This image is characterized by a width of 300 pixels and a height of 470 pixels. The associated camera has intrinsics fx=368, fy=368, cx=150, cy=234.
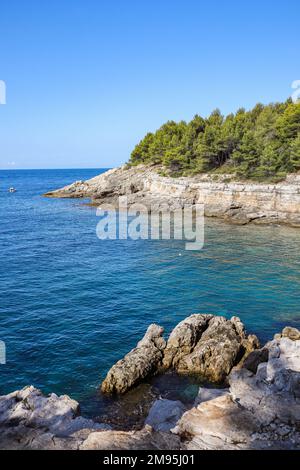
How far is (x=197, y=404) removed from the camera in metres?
15.8

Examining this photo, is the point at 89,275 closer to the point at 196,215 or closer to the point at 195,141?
the point at 196,215

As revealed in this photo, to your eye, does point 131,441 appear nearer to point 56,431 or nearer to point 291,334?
point 56,431

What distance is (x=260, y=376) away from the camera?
17188 millimetres

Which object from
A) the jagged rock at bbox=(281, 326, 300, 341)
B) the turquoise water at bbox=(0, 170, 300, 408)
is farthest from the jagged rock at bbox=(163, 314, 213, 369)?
the jagged rock at bbox=(281, 326, 300, 341)

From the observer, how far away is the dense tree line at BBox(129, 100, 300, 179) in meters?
63.9

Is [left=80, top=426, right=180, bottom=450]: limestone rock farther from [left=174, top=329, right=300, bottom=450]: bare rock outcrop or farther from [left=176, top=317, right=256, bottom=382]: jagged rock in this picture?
[left=176, top=317, right=256, bottom=382]: jagged rock

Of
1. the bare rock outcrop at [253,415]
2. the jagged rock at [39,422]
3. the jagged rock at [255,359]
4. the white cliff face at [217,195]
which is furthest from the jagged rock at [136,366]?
the white cliff face at [217,195]

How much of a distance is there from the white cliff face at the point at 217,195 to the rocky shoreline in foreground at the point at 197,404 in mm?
36422

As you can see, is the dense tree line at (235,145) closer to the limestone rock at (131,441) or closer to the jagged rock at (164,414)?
the jagged rock at (164,414)

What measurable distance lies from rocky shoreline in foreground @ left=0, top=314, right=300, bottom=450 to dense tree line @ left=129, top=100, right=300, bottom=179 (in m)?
46.6

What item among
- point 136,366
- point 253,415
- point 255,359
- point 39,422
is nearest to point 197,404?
point 253,415

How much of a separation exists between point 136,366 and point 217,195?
47986 millimetres

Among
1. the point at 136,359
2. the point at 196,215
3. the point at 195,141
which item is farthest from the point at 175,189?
the point at 136,359

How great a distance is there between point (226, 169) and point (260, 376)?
197 feet
